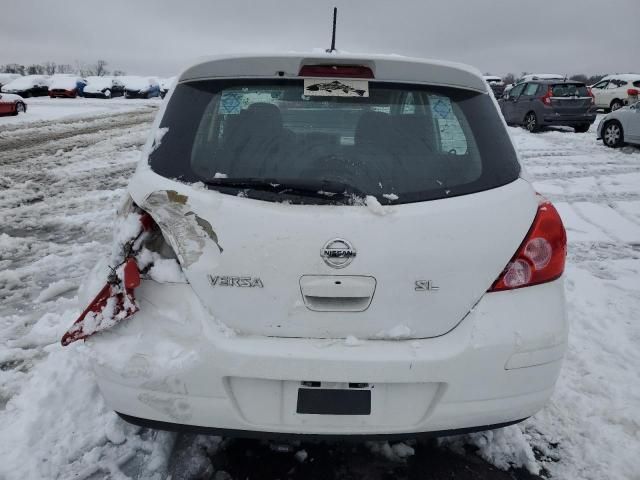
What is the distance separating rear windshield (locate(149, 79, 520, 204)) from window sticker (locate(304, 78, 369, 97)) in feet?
0.07

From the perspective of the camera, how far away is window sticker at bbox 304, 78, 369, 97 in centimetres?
205

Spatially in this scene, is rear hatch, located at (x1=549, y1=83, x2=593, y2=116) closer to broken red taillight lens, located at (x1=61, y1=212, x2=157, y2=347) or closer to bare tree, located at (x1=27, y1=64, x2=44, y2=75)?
broken red taillight lens, located at (x1=61, y1=212, x2=157, y2=347)

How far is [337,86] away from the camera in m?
2.05

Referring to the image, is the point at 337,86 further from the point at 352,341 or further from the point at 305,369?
the point at 305,369

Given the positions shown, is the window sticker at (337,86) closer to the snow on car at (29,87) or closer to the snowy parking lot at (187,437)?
the snowy parking lot at (187,437)

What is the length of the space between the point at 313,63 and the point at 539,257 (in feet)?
3.86

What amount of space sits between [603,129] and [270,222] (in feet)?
49.3

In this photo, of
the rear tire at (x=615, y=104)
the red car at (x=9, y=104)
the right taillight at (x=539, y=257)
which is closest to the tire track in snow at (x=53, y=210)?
the right taillight at (x=539, y=257)

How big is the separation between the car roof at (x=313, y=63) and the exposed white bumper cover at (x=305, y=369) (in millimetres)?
Answer: 882

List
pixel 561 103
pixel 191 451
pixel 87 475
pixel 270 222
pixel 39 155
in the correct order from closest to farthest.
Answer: pixel 270 222
pixel 87 475
pixel 191 451
pixel 39 155
pixel 561 103

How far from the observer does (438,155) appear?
2.07m

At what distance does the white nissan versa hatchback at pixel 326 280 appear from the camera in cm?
184

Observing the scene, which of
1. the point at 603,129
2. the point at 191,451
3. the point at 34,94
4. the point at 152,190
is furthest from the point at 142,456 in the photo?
the point at 34,94

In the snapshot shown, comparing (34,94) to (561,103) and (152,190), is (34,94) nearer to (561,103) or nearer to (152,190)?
(561,103)
